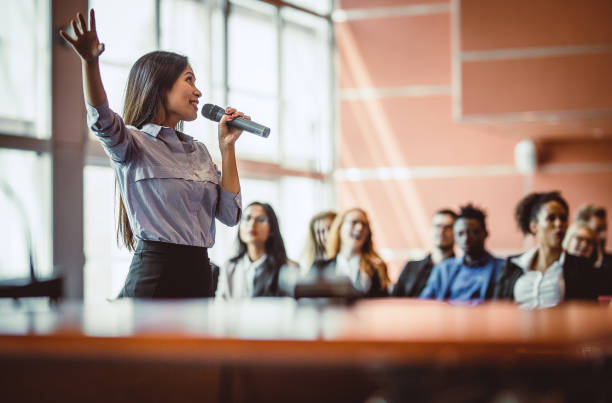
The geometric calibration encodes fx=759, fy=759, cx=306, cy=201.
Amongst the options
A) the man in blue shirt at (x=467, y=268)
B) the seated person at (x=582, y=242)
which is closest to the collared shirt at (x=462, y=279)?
the man in blue shirt at (x=467, y=268)

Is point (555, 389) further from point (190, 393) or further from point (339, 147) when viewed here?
point (339, 147)

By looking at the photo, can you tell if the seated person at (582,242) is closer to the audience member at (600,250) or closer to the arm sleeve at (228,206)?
the audience member at (600,250)

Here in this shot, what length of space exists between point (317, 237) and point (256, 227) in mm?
802

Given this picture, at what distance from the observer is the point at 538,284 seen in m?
3.57

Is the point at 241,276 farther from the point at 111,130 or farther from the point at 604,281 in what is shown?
the point at 111,130

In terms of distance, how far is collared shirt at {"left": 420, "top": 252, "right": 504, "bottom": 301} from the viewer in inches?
161

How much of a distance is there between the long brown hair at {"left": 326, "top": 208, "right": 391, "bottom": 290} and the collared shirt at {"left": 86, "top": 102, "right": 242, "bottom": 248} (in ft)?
8.62

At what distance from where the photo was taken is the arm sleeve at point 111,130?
1.66 meters

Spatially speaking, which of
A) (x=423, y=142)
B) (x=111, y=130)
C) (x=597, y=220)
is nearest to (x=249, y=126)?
(x=111, y=130)

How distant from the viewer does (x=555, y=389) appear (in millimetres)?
912

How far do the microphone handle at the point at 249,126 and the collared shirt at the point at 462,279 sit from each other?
2.40m

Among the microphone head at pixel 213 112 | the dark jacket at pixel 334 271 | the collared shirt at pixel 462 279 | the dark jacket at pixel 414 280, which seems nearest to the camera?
the microphone head at pixel 213 112

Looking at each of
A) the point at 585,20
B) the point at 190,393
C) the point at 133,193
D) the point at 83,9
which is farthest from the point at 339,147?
the point at 190,393

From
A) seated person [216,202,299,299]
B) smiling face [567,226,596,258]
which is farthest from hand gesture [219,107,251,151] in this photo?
smiling face [567,226,596,258]
